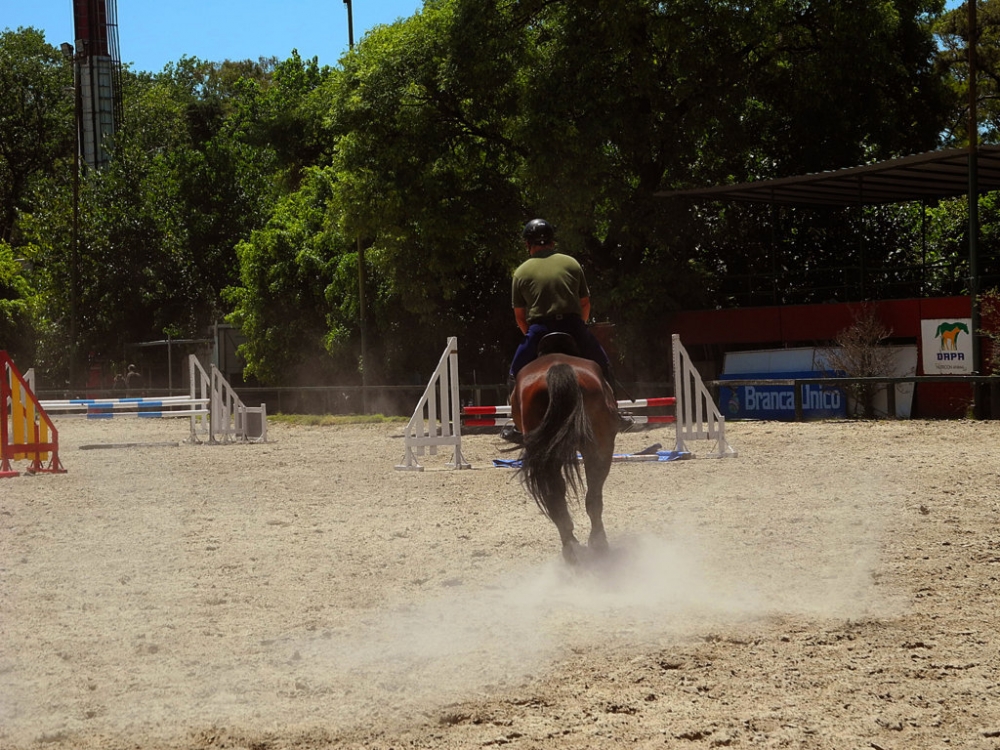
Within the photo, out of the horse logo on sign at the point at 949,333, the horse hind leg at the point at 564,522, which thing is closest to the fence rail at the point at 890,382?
the horse logo on sign at the point at 949,333

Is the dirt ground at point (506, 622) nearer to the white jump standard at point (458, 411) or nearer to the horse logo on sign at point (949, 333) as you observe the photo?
the white jump standard at point (458, 411)

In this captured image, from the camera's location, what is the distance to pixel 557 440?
7281mm

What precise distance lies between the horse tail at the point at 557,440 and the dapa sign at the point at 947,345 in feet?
64.8

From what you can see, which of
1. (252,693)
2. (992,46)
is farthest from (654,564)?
(992,46)

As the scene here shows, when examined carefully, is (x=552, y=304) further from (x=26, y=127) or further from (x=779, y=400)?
(x=26, y=127)

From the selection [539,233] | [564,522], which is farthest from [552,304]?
[564,522]

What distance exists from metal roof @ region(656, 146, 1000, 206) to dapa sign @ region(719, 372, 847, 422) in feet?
14.3

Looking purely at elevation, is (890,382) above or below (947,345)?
below

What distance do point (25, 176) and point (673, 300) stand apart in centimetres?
5174

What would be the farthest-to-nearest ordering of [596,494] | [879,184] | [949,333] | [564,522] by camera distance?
1. [879,184]
2. [949,333]
3. [596,494]
4. [564,522]

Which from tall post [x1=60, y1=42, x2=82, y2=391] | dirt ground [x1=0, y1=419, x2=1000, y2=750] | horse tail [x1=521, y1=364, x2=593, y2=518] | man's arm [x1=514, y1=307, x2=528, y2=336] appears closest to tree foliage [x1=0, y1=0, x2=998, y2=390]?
tall post [x1=60, y1=42, x2=82, y2=391]

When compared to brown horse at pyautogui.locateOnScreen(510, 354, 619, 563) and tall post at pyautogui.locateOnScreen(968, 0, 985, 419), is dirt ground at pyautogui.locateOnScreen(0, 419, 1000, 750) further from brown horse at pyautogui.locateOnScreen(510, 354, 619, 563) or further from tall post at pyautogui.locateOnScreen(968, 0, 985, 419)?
tall post at pyautogui.locateOnScreen(968, 0, 985, 419)

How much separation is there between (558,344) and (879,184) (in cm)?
2153

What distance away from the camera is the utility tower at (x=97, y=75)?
57188mm
